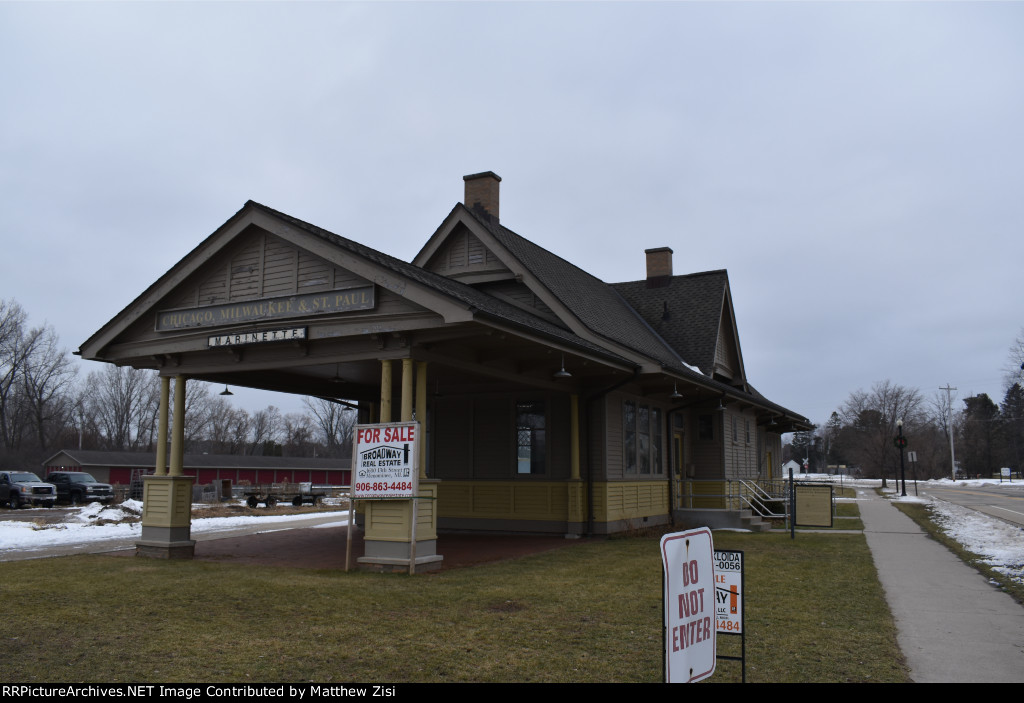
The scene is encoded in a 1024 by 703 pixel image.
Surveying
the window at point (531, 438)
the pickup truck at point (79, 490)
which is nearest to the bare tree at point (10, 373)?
the pickup truck at point (79, 490)

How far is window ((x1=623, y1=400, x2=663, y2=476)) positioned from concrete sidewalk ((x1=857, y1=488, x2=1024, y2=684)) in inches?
218

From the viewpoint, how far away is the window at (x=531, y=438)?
16.8m

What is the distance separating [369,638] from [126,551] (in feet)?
32.2

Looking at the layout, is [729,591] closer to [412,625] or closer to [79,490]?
[412,625]

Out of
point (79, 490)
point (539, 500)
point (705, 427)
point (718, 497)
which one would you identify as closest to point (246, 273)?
point (539, 500)

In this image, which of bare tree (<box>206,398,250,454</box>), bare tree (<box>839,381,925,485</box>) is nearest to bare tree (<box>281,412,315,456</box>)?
bare tree (<box>206,398,250,454</box>)

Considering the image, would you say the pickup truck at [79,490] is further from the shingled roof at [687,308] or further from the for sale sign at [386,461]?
the for sale sign at [386,461]

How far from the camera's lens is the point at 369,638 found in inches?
Result: 267

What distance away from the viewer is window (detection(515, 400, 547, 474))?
1678 centimetres

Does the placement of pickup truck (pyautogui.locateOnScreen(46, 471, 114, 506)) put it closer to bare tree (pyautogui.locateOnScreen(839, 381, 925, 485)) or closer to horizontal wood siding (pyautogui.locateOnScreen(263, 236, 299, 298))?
horizontal wood siding (pyautogui.locateOnScreen(263, 236, 299, 298))

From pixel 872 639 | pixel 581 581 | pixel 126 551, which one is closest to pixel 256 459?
pixel 126 551

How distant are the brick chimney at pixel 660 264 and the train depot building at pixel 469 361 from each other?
3.62 feet

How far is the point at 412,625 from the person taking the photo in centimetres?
733

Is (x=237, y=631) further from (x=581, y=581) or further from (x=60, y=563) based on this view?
(x=60, y=563)
